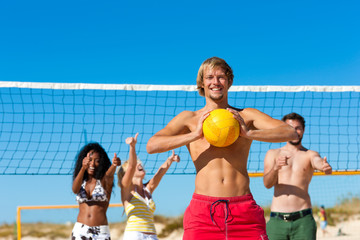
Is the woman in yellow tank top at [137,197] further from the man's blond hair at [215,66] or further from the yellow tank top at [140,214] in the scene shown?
the man's blond hair at [215,66]

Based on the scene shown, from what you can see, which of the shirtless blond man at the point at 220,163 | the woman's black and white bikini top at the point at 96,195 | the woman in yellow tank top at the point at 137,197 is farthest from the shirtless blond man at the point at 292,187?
the woman's black and white bikini top at the point at 96,195

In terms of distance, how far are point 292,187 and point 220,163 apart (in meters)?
2.33

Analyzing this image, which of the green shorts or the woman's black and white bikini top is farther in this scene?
the woman's black and white bikini top

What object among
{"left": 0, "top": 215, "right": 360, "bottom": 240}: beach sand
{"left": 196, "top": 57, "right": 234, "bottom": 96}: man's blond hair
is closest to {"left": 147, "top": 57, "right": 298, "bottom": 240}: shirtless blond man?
{"left": 196, "top": 57, "right": 234, "bottom": 96}: man's blond hair

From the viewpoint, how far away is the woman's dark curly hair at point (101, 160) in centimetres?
622

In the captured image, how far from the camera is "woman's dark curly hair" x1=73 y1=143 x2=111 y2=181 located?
622cm

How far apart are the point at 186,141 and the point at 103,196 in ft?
9.66

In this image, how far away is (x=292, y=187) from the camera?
18.1ft

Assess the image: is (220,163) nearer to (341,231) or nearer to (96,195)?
(96,195)

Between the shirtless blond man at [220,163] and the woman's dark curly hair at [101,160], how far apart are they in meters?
2.77

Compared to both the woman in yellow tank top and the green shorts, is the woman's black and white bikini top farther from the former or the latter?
the green shorts

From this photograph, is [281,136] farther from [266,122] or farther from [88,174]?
[88,174]

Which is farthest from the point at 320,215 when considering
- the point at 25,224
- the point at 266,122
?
the point at 266,122

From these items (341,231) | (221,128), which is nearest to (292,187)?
(221,128)
